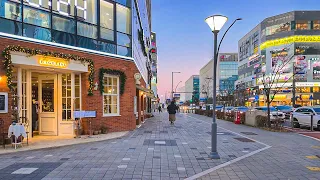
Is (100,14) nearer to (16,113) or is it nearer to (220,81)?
(16,113)

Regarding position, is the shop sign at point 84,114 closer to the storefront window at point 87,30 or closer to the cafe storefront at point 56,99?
the cafe storefront at point 56,99

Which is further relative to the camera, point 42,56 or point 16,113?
point 42,56

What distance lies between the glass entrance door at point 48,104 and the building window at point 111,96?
252 cm

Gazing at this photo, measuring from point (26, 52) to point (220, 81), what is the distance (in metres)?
120

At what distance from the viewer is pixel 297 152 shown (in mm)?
9969

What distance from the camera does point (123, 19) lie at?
16844 mm

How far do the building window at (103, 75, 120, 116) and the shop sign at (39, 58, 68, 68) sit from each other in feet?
9.35

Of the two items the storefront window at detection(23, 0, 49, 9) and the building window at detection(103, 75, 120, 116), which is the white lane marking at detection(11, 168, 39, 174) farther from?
the building window at detection(103, 75, 120, 116)

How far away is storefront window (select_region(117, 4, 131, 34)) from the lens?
1650 centimetres

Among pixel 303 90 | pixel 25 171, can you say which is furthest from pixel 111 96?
pixel 303 90

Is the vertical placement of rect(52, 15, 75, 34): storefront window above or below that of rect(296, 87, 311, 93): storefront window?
above

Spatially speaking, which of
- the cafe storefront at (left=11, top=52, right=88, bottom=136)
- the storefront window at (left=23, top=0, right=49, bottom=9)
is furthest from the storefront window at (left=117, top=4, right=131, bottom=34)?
the storefront window at (left=23, top=0, right=49, bottom=9)

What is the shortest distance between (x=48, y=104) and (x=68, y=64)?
2.52 metres

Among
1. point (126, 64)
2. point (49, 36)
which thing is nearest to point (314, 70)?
point (126, 64)
